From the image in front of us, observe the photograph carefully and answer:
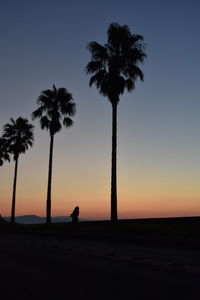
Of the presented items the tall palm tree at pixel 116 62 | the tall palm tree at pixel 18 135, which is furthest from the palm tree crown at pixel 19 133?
the tall palm tree at pixel 116 62

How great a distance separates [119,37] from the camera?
3089 cm

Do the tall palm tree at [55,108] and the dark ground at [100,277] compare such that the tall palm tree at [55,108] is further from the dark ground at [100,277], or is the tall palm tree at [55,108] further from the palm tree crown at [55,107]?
the dark ground at [100,277]

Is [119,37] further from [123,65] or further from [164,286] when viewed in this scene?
[164,286]

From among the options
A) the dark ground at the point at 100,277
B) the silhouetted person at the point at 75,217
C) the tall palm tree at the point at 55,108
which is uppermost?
the tall palm tree at the point at 55,108

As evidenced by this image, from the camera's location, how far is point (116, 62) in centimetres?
3103

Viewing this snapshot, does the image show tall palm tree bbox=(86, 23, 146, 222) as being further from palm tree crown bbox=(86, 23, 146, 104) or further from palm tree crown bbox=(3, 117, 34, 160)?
palm tree crown bbox=(3, 117, 34, 160)

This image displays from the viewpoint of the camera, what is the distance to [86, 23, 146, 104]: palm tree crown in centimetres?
3077

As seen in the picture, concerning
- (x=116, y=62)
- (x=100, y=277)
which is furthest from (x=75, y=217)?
(x=100, y=277)

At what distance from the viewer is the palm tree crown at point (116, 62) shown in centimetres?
3077

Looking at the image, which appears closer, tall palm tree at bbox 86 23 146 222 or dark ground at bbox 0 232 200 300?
dark ground at bbox 0 232 200 300

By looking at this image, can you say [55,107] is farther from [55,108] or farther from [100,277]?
[100,277]

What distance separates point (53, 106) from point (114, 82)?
12.9m

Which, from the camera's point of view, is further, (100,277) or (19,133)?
(19,133)

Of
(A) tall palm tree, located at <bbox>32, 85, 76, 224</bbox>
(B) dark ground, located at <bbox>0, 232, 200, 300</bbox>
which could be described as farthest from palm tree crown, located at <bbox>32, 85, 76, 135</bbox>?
(B) dark ground, located at <bbox>0, 232, 200, 300</bbox>
